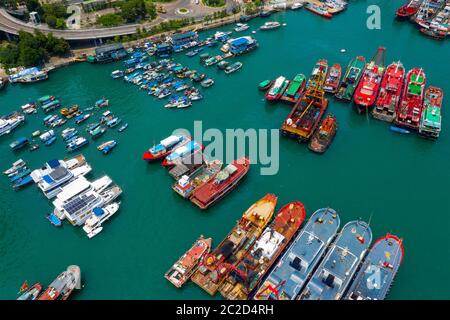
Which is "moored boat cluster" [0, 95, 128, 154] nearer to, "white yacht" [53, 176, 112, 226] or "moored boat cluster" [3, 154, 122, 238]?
"moored boat cluster" [3, 154, 122, 238]

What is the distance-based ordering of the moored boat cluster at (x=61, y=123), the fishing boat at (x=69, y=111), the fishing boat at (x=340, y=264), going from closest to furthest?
the fishing boat at (x=340, y=264), the moored boat cluster at (x=61, y=123), the fishing boat at (x=69, y=111)

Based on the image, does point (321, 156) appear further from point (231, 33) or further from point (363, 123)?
point (231, 33)

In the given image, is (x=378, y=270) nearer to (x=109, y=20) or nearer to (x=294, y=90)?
(x=294, y=90)

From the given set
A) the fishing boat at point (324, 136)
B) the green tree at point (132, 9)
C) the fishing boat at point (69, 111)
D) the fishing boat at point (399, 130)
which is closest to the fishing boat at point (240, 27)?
the green tree at point (132, 9)

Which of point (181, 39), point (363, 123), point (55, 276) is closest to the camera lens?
point (55, 276)

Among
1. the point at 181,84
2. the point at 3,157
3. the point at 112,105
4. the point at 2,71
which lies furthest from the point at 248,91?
the point at 2,71

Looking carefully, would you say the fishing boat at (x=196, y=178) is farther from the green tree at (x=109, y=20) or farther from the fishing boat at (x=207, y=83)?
the green tree at (x=109, y=20)

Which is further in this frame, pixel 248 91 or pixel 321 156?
pixel 248 91
